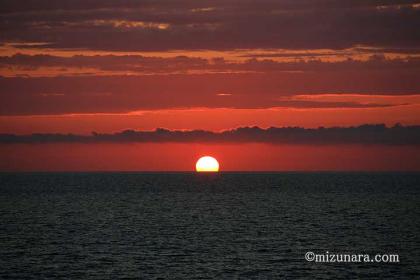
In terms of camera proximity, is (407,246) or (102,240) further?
(102,240)

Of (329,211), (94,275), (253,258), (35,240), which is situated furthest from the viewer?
(329,211)

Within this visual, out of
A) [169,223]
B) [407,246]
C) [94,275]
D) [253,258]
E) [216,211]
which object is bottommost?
[94,275]

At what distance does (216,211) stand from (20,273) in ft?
229

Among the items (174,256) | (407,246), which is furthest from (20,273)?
(407,246)

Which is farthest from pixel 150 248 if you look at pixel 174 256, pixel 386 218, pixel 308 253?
pixel 386 218

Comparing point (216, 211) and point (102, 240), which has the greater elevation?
point (216, 211)

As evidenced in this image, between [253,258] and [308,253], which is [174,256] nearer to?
[253,258]

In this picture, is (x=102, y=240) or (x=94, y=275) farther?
(x=102, y=240)

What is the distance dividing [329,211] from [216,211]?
21386 mm

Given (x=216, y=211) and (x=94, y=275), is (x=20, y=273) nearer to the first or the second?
(x=94, y=275)

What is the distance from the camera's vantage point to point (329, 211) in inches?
5074

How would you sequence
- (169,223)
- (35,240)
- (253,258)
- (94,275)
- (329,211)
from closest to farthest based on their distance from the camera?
(94,275) < (253,258) < (35,240) < (169,223) < (329,211)

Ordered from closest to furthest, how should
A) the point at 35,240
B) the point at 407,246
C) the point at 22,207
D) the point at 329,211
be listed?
the point at 407,246, the point at 35,240, the point at 329,211, the point at 22,207

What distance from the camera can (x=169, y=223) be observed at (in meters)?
106
